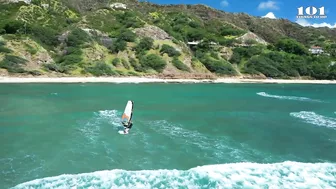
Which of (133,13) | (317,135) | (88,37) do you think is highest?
(133,13)

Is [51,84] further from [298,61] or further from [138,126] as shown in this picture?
[298,61]

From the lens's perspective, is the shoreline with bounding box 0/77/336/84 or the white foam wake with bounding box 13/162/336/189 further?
the shoreline with bounding box 0/77/336/84

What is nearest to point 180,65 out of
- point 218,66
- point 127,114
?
point 218,66

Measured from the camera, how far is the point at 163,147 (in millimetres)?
26297

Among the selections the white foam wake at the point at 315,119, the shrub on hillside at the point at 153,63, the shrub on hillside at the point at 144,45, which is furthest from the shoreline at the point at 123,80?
the white foam wake at the point at 315,119

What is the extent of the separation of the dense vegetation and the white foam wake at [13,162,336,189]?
6979 cm

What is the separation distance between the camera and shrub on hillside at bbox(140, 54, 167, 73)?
10106 centimetres

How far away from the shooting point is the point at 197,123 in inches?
1435

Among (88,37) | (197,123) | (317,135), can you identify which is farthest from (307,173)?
(88,37)

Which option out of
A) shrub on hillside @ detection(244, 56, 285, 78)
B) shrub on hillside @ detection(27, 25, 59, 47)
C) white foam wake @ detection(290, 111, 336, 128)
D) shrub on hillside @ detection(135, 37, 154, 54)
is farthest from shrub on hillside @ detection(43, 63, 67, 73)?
shrub on hillside @ detection(244, 56, 285, 78)

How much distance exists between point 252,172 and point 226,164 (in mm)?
2152

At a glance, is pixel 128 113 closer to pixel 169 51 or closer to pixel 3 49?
pixel 3 49

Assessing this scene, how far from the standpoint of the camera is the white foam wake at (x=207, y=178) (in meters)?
18.1

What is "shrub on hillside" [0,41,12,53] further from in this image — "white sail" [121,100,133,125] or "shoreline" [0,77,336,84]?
"white sail" [121,100,133,125]
